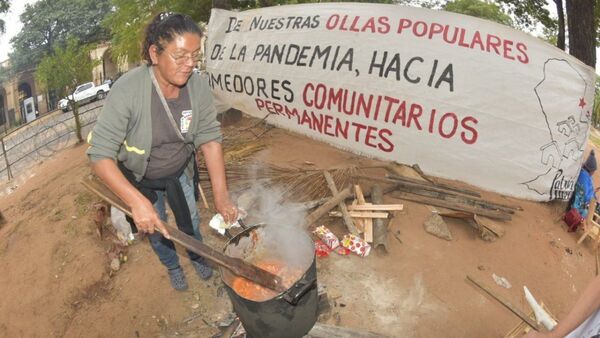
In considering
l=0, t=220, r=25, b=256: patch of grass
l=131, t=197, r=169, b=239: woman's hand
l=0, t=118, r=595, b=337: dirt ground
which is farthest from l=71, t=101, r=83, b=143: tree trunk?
l=131, t=197, r=169, b=239: woman's hand

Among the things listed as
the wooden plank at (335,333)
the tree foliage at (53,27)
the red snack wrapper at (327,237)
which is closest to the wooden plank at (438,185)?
the red snack wrapper at (327,237)

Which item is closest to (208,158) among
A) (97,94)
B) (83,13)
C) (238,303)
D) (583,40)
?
(238,303)

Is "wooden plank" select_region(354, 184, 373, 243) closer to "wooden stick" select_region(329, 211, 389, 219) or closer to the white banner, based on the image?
"wooden stick" select_region(329, 211, 389, 219)

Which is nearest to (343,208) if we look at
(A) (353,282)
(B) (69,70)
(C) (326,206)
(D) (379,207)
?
(C) (326,206)

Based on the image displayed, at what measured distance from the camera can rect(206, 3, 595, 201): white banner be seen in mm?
5074

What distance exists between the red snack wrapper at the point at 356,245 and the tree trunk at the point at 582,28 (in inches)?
260

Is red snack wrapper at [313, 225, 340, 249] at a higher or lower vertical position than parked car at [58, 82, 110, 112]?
higher

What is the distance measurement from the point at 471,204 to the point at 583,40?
5099 mm

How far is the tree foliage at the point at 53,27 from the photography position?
31.5m

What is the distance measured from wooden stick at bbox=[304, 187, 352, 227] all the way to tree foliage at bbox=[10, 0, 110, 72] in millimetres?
32565

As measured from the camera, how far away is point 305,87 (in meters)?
6.35

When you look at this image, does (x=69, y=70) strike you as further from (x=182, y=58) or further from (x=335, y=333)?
(x=335, y=333)

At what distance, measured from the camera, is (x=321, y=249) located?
461cm

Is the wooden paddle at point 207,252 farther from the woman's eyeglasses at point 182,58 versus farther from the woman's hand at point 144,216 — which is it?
the woman's eyeglasses at point 182,58
